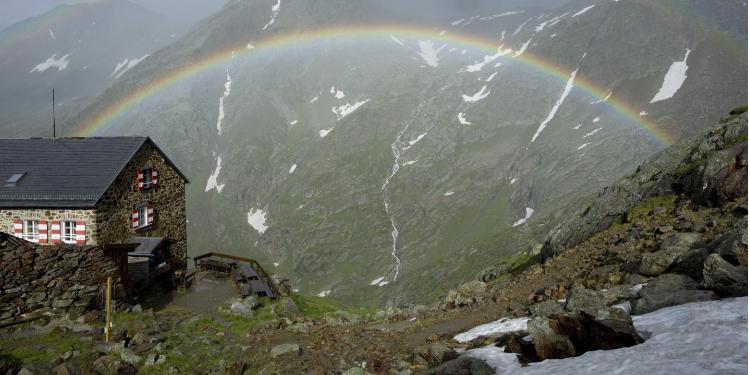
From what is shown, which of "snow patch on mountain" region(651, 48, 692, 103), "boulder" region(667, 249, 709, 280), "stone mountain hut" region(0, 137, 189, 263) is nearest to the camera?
"boulder" region(667, 249, 709, 280)

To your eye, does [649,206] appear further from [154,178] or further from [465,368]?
[154,178]

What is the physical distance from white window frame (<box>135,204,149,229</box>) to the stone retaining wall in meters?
11.3

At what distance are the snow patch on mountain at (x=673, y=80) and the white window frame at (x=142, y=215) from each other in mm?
187647

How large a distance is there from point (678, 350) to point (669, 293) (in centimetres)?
346

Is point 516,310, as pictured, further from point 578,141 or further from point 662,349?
point 578,141

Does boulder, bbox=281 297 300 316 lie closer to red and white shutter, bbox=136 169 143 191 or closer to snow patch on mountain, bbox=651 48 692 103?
red and white shutter, bbox=136 169 143 191

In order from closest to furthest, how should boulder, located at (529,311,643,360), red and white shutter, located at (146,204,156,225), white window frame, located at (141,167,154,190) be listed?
boulder, located at (529,311,643,360) → white window frame, located at (141,167,154,190) → red and white shutter, located at (146,204,156,225)

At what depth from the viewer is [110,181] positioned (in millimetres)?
31656

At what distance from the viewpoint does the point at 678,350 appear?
822cm

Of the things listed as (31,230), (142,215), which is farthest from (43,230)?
(142,215)

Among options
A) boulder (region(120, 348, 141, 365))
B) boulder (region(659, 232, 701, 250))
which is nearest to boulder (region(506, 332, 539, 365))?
boulder (region(659, 232, 701, 250))

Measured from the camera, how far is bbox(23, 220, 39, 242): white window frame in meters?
30.8

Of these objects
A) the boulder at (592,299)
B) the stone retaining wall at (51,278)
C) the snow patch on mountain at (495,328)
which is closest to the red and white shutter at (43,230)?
the stone retaining wall at (51,278)

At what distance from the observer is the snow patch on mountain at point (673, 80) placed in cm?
17775
